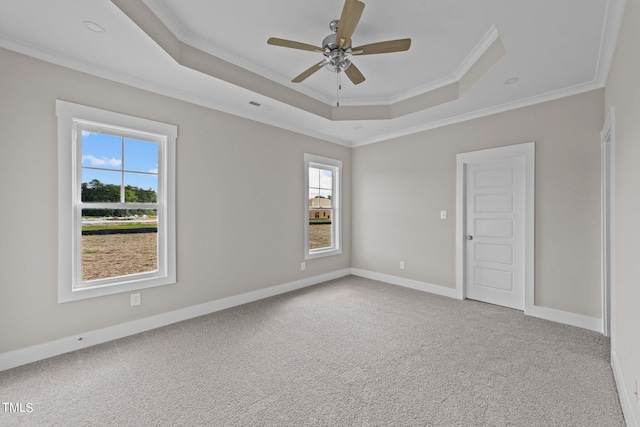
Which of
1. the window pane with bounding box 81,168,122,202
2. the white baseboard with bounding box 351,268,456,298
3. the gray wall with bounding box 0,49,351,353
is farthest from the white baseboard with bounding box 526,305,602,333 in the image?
the window pane with bounding box 81,168,122,202

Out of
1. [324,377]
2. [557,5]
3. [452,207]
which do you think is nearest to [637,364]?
[324,377]

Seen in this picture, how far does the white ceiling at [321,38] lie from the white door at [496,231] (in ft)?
2.74

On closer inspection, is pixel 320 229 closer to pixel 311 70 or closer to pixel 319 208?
pixel 319 208

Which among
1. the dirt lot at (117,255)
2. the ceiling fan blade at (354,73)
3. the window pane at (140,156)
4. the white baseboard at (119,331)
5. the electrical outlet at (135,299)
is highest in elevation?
the ceiling fan blade at (354,73)

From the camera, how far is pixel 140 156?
9.81 feet

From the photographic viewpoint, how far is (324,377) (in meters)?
2.14

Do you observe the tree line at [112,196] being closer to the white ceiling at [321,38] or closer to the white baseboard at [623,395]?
the white ceiling at [321,38]

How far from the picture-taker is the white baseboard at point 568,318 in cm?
293

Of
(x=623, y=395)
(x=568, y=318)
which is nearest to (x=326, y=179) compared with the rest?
(x=568, y=318)

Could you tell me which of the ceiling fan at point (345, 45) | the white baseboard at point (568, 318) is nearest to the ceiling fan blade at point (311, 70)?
the ceiling fan at point (345, 45)

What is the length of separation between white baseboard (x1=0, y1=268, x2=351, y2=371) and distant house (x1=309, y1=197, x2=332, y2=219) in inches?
51.3

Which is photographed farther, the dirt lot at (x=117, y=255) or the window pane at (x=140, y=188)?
the window pane at (x=140, y=188)

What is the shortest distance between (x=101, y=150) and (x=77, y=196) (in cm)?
50

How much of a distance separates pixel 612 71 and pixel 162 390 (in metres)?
4.28
